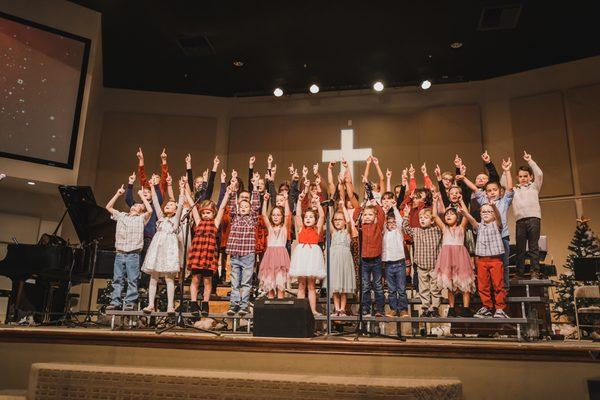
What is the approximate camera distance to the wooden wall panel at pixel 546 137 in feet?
27.6

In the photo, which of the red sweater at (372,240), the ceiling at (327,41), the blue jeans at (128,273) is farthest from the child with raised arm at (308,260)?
the ceiling at (327,41)

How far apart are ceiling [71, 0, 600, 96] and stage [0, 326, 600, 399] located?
5.47 m

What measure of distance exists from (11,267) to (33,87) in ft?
10.7

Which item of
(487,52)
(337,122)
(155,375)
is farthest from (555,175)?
(155,375)

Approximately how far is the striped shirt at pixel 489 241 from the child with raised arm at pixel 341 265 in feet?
4.20

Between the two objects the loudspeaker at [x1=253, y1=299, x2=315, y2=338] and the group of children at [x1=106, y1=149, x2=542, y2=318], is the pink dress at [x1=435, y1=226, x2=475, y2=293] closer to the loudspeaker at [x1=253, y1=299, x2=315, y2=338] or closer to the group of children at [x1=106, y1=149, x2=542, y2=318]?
the group of children at [x1=106, y1=149, x2=542, y2=318]

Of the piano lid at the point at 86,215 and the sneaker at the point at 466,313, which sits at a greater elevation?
the piano lid at the point at 86,215

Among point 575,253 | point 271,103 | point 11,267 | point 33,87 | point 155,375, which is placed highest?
point 271,103

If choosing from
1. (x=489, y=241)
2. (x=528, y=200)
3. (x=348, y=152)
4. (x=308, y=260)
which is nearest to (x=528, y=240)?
(x=528, y=200)

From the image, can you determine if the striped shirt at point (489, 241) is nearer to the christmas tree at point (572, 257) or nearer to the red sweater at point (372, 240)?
the red sweater at point (372, 240)

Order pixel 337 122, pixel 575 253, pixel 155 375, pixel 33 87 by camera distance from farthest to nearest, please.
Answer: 1. pixel 337 122
2. pixel 575 253
3. pixel 33 87
4. pixel 155 375

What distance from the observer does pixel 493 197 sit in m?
5.08

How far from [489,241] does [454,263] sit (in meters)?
0.39

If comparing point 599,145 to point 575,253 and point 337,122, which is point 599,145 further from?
point 337,122
